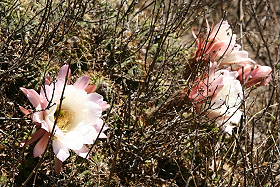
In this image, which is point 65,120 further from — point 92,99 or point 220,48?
point 220,48

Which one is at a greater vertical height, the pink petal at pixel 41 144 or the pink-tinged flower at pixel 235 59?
the pink-tinged flower at pixel 235 59

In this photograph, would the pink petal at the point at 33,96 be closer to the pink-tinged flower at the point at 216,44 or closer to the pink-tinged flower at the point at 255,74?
the pink-tinged flower at the point at 216,44

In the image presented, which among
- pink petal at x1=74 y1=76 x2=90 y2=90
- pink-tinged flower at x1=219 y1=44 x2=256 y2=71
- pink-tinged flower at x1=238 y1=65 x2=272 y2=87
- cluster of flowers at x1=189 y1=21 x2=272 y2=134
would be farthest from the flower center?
pink-tinged flower at x1=238 y1=65 x2=272 y2=87

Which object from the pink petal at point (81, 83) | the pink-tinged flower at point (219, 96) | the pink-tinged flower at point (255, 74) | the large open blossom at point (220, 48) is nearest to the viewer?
A: the pink petal at point (81, 83)

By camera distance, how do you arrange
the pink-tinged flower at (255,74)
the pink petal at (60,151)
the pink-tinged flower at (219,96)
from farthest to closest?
the pink-tinged flower at (255,74) < the pink-tinged flower at (219,96) < the pink petal at (60,151)

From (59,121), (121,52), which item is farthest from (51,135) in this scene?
(121,52)

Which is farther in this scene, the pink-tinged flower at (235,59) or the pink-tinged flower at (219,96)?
the pink-tinged flower at (235,59)

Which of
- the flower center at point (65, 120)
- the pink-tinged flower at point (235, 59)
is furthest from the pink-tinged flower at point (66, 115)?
the pink-tinged flower at point (235, 59)

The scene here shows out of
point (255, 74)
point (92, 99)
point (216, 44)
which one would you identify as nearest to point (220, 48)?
point (216, 44)
